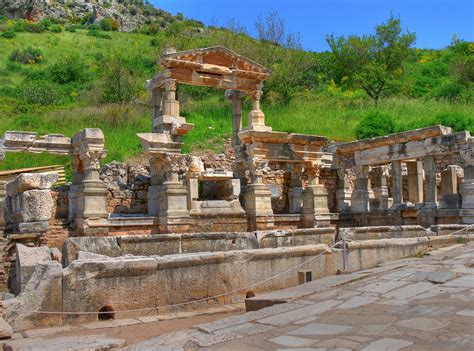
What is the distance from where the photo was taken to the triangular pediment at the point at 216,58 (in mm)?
16797

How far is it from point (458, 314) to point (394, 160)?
13.3 metres

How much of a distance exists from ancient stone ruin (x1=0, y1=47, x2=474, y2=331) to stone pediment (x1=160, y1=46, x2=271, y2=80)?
0.04 meters

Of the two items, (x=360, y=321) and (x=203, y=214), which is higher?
(x=203, y=214)

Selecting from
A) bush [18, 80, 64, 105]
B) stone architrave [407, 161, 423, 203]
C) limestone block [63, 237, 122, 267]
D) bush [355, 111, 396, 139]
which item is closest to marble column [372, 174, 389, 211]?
stone architrave [407, 161, 423, 203]

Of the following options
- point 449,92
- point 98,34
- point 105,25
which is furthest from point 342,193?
point 105,25

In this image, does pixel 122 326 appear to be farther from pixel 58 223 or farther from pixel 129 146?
pixel 129 146

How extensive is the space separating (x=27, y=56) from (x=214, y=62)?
36862 millimetres

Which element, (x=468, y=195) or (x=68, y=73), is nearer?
(x=468, y=195)

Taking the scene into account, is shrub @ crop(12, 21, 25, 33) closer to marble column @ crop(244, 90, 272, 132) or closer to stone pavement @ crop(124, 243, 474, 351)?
marble column @ crop(244, 90, 272, 132)

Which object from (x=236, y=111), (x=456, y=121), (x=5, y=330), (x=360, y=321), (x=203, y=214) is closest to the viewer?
(x=360, y=321)

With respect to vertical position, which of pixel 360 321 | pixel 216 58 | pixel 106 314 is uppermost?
pixel 216 58

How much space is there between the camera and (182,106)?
92.1ft

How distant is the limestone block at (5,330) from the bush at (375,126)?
68.9 ft

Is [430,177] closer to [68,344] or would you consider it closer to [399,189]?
[399,189]
